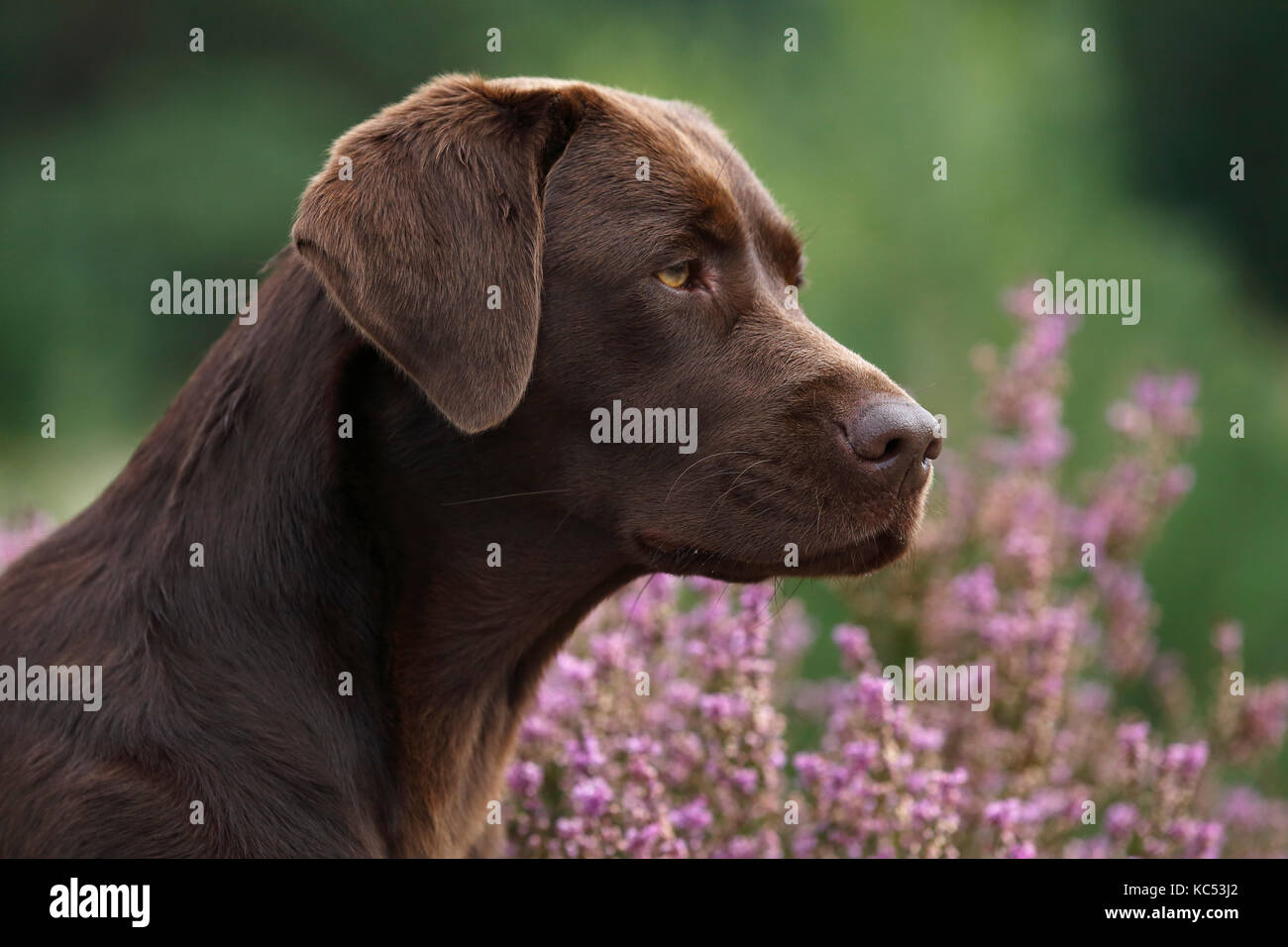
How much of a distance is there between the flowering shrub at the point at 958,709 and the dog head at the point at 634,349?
1.79 feet

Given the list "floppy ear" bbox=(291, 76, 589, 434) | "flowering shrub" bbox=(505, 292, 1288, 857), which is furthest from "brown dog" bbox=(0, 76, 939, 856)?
"flowering shrub" bbox=(505, 292, 1288, 857)

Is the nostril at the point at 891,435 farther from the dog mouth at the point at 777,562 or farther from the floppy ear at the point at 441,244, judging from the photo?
the floppy ear at the point at 441,244

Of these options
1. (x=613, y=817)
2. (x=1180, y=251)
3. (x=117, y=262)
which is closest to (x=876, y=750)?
(x=613, y=817)

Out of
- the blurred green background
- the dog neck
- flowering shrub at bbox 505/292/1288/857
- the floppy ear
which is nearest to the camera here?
the floppy ear

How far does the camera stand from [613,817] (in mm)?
2922

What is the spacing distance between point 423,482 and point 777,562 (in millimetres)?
618

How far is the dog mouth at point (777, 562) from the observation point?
7.98 ft

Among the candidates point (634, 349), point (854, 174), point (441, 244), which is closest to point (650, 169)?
point (634, 349)

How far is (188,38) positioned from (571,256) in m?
8.96

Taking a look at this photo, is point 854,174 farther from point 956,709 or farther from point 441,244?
point 441,244

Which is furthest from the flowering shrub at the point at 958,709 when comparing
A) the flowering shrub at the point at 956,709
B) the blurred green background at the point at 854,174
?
the blurred green background at the point at 854,174

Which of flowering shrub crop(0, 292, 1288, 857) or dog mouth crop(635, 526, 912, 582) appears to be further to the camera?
flowering shrub crop(0, 292, 1288, 857)

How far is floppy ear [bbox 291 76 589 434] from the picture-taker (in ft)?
7.20

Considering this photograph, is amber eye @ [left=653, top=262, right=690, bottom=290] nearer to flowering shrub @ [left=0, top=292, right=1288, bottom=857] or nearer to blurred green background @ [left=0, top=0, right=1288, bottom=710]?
flowering shrub @ [left=0, top=292, right=1288, bottom=857]
